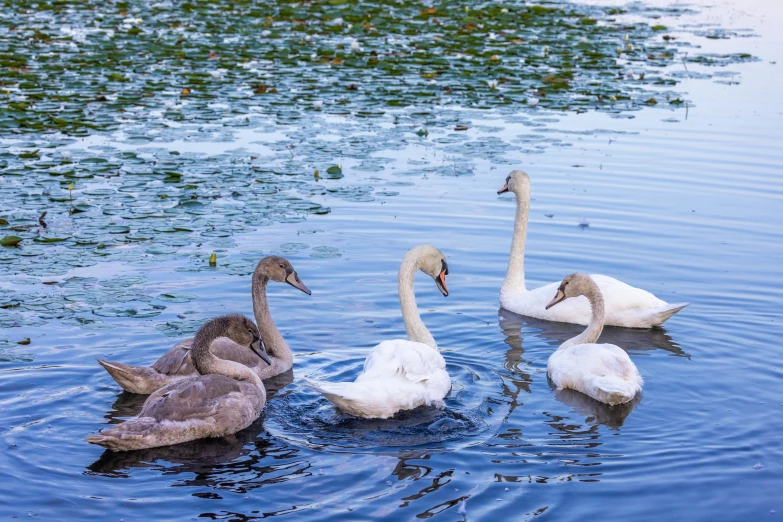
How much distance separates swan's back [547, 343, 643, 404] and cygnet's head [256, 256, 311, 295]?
2.40m

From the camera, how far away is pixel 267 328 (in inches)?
353

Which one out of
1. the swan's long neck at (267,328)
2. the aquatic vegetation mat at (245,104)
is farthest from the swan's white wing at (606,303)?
the swan's long neck at (267,328)

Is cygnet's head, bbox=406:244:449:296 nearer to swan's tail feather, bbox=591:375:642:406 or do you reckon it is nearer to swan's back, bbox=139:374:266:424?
swan's tail feather, bbox=591:375:642:406

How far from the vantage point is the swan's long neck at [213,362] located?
305 inches

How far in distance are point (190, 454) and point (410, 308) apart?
2478 millimetres

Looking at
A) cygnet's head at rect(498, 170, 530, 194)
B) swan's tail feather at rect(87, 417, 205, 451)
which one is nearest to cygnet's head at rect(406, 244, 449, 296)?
swan's tail feather at rect(87, 417, 205, 451)

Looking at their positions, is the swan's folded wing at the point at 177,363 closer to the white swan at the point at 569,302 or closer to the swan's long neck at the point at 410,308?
the swan's long neck at the point at 410,308

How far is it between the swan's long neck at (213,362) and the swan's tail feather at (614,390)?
2577 millimetres

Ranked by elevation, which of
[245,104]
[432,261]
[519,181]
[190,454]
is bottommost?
[190,454]

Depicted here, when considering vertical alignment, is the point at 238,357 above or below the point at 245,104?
below

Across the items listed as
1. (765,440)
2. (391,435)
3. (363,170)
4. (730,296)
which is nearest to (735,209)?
(730,296)

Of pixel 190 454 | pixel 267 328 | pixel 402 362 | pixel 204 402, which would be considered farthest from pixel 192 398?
pixel 267 328

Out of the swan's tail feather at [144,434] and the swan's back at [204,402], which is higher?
the swan's back at [204,402]

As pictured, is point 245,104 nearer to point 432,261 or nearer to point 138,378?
point 432,261
